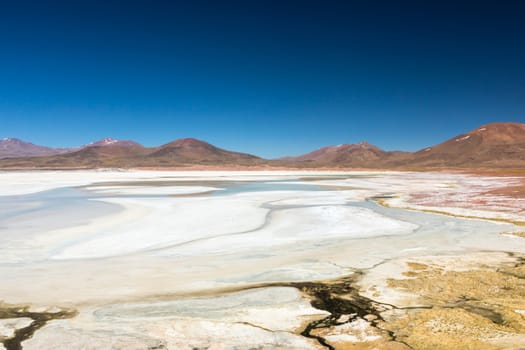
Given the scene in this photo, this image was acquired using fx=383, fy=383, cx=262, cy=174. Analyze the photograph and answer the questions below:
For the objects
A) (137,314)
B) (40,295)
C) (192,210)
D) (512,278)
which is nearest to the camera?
(137,314)

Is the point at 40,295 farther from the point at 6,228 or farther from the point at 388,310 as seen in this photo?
the point at 6,228

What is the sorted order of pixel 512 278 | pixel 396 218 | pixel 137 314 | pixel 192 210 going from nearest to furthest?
pixel 137 314, pixel 512 278, pixel 396 218, pixel 192 210

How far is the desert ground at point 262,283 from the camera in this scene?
20.0 ft

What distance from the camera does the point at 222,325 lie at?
654 cm

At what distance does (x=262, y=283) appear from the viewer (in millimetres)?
8922

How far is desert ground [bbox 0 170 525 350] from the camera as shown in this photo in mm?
6086

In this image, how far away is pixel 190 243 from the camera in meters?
13.2

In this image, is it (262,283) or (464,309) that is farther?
(262,283)

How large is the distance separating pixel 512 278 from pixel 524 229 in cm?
778

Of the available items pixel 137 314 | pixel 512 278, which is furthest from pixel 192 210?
pixel 512 278

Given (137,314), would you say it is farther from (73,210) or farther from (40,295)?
(73,210)

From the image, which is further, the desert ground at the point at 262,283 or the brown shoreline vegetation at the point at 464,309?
the desert ground at the point at 262,283

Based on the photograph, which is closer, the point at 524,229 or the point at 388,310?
the point at 388,310

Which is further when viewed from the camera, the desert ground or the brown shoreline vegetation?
the desert ground
